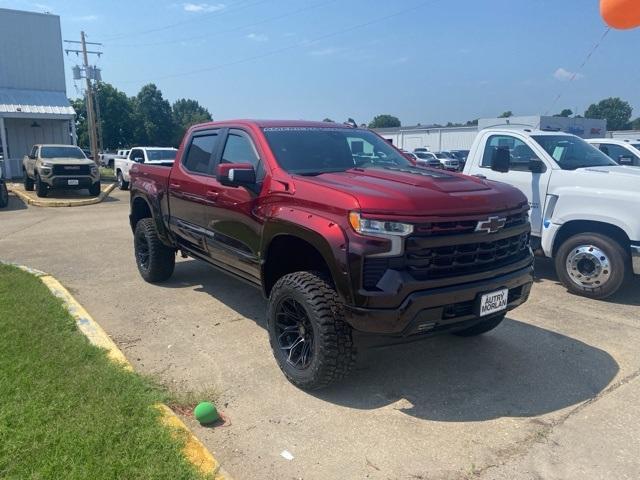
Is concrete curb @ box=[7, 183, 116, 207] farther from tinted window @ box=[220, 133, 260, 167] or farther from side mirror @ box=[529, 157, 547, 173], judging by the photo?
side mirror @ box=[529, 157, 547, 173]

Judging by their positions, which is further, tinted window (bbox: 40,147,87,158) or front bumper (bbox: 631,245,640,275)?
tinted window (bbox: 40,147,87,158)

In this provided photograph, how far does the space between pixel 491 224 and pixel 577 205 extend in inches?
124

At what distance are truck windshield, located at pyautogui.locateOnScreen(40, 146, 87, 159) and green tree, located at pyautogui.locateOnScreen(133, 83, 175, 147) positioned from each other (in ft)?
169

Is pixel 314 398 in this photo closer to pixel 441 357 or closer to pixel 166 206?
pixel 441 357

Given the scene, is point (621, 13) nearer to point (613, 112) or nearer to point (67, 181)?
point (67, 181)

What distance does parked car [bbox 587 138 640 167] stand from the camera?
873cm

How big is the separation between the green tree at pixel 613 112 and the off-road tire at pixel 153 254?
108 metres

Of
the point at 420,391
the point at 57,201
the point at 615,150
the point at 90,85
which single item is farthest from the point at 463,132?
the point at 420,391

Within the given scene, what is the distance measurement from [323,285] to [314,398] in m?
0.85

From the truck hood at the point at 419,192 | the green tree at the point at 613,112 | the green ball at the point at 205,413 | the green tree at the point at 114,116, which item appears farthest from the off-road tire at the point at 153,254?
the green tree at the point at 613,112

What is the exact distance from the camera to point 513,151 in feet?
24.3

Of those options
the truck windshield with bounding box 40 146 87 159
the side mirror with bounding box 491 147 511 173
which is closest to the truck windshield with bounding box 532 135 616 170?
the side mirror with bounding box 491 147 511 173

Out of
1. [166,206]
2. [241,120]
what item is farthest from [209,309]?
[241,120]

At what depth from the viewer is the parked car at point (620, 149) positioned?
8730 millimetres
